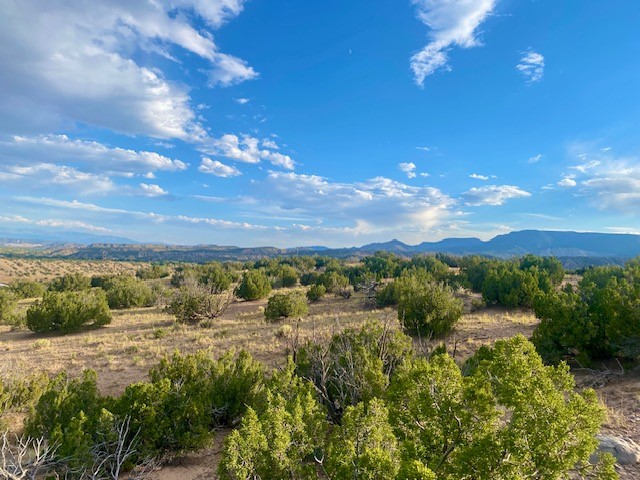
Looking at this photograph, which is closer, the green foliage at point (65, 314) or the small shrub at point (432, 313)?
the small shrub at point (432, 313)

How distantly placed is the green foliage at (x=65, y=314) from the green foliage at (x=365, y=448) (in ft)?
68.4

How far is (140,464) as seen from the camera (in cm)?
716

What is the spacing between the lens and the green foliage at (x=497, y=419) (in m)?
3.71

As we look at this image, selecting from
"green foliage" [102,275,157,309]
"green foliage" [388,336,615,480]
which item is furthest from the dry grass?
"green foliage" [388,336,615,480]

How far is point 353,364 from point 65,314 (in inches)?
741

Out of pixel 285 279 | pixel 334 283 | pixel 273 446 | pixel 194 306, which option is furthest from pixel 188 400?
pixel 285 279

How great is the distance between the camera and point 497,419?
4297 millimetres

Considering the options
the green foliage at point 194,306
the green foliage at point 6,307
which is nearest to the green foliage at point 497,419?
the green foliage at point 194,306

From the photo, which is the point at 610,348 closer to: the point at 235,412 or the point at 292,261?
the point at 235,412

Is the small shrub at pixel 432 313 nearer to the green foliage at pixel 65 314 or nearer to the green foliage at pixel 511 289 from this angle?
the green foliage at pixel 511 289

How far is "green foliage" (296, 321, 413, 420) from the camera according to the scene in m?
8.13

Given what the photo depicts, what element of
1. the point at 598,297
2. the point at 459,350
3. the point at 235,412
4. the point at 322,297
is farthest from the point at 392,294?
the point at 235,412

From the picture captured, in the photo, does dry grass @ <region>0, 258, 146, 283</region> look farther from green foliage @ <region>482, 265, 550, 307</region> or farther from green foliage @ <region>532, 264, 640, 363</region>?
green foliage @ <region>532, 264, 640, 363</region>

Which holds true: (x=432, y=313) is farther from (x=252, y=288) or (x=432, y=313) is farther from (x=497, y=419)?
(x=252, y=288)
